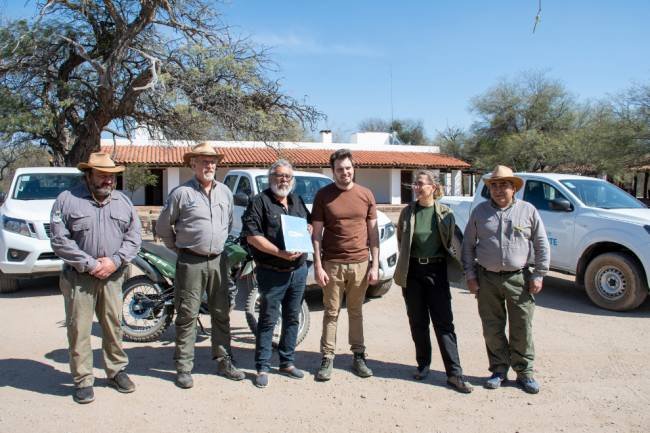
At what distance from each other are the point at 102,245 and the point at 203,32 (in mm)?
10712

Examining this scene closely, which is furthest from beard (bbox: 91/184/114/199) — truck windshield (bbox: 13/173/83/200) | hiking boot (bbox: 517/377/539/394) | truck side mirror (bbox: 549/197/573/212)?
truck side mirror (bbox: 549/197/573/212)

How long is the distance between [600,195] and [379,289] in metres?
3.71

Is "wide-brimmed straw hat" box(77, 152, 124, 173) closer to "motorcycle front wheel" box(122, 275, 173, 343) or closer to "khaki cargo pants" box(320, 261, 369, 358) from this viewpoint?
"motorcycle front wheel" box(122, 275, 173, 343)

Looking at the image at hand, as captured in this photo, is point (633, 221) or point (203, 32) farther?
point (203, 32)

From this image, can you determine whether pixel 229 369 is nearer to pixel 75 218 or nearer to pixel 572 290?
pixel 75 218

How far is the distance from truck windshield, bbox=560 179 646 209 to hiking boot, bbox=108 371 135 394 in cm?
659

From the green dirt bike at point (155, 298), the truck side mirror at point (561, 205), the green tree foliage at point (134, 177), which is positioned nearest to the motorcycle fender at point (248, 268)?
the green dirt bike at point (155, 298)

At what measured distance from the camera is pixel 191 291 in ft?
14.8

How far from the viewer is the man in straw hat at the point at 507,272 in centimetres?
437

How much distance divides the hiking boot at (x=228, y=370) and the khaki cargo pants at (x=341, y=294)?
0.78m

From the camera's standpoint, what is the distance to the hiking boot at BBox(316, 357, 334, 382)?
4.62 metres

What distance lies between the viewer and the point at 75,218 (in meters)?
4.18

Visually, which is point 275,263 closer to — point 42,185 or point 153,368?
point 153,368

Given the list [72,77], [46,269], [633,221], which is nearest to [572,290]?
[633,221]
